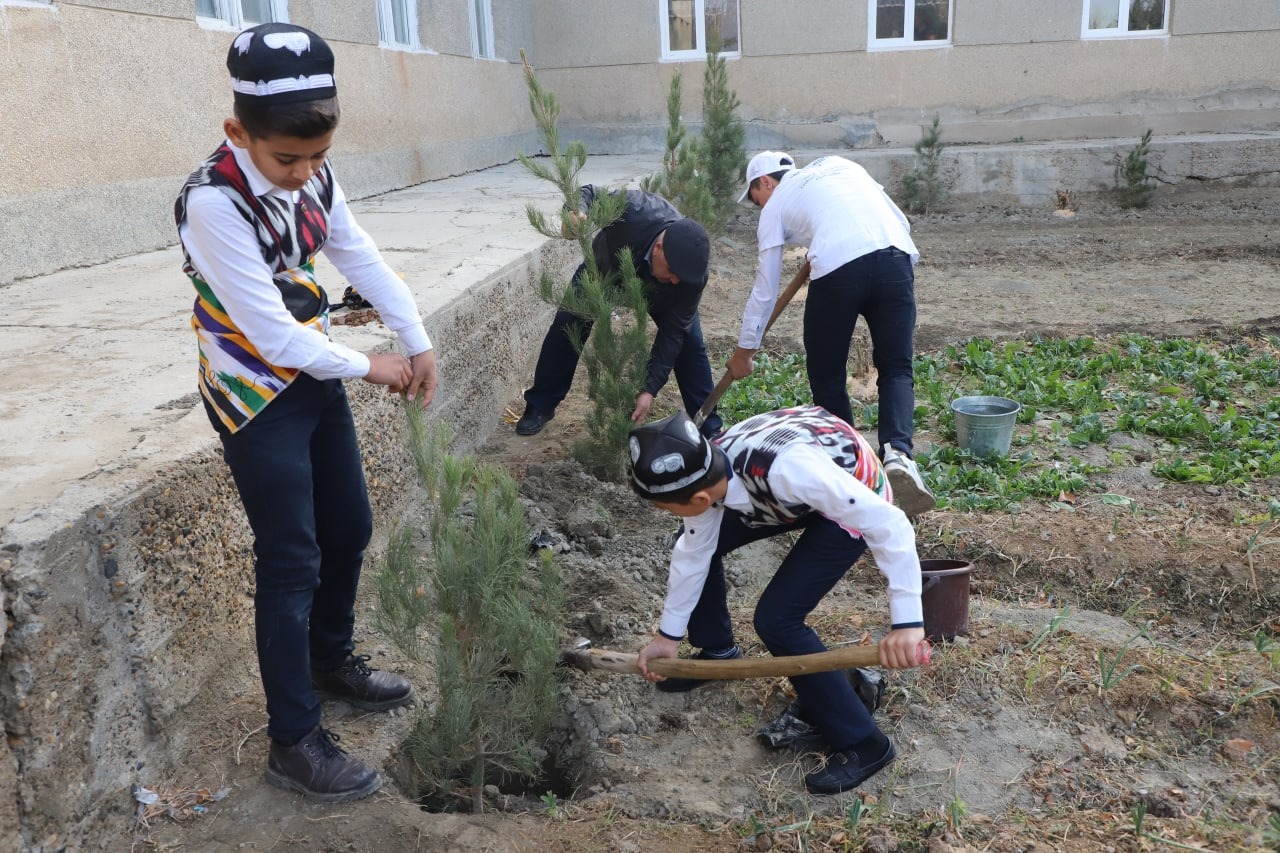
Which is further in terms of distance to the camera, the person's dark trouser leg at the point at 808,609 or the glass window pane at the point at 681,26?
the glass window pane at the point at 681,26

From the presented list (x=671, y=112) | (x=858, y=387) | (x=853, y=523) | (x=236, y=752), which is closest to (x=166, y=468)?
(x=236, y=752)

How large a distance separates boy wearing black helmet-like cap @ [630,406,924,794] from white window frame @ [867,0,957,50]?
39.6ft

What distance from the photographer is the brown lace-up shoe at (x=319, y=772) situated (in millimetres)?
2369

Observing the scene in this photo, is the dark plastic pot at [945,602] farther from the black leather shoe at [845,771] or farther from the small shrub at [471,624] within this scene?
the small shrub at [471,624]

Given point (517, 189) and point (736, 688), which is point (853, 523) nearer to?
point (736, 688)

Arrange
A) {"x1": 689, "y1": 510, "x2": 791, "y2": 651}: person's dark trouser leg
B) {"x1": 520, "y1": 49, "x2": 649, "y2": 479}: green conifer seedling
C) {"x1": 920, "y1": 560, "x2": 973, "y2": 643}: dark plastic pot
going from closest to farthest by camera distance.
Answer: {"x1": 689, "y1": 510, "x2": 791, "y2": 651}: person's dark trouser leg → {"x1": 920, "y1": 560, "x2": 973, "y2": 643}: dark plastic pot → {"x1": 520, "y1": 49, "x2": 649, "y2": 479}: green conifer seedling

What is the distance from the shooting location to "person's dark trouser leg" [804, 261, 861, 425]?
13.8 feet

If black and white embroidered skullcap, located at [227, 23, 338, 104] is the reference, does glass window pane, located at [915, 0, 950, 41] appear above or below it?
above

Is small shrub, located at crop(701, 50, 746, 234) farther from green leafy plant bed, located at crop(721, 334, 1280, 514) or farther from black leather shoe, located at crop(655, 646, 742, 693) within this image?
black leather shoe, located at crop(655, 646, 742, 693)

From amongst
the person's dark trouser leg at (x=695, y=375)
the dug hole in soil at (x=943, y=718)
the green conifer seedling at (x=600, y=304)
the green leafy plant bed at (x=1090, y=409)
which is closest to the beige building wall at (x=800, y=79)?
the person's dark trouser leg at (x=695, y=375)

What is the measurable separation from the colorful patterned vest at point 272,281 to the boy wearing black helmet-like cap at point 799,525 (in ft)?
2.83

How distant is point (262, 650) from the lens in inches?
89.7

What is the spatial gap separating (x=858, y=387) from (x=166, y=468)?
14.7 ft

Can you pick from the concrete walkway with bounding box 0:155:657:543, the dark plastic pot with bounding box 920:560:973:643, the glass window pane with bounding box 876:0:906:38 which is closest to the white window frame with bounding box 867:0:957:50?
the glass window pane with bounding box 876:0:906:38
